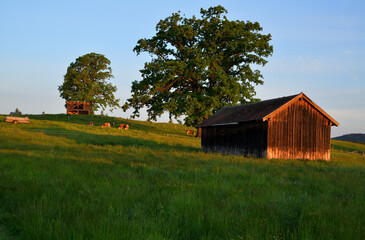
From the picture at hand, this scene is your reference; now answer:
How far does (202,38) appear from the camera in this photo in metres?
40.4

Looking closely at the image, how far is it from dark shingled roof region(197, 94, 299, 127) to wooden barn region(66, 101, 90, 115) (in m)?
49.2

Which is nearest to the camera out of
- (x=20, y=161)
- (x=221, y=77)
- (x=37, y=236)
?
(x=37, y=236)

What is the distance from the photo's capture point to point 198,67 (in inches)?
1395

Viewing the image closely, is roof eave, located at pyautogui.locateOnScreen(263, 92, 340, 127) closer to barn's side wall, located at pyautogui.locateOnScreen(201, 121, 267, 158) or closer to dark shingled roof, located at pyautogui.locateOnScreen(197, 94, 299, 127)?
dark shingled roof, located at pyautogui.locateOnScreen(197, 94, 299, 127)

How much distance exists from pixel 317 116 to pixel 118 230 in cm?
2287

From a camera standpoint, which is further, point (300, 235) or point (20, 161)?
point (20, 161)

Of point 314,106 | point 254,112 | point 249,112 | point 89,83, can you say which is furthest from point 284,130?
point 89,83

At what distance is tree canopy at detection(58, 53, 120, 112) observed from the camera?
63.6m

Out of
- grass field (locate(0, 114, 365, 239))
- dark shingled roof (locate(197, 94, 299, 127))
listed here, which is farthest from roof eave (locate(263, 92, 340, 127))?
grass field (locate(0, 114, 365, 239))

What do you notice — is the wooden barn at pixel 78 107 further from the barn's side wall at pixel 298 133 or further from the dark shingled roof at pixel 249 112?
the barn's side wall at pixel 298 133

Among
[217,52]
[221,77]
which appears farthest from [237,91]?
[217,52]

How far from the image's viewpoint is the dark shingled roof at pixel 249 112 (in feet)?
73.4

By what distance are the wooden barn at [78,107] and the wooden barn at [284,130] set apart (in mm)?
54189

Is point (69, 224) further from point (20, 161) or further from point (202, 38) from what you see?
point (202, 38)
